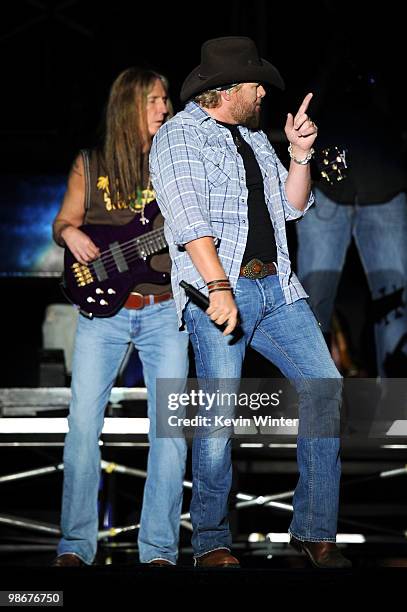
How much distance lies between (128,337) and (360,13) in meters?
2.31

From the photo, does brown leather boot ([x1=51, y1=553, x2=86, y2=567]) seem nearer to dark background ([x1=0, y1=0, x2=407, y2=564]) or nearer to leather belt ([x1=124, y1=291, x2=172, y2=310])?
leather belt ([x1=124, y1=291, x2=172, y2=310])

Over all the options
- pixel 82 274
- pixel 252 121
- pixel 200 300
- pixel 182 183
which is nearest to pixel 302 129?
pixel 252 121

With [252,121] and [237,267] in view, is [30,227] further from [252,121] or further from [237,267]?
[237,267]

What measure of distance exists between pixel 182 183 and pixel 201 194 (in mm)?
71

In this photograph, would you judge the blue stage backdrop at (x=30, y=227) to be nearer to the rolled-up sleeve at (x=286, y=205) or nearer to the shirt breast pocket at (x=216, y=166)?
the rolled-up sleeve at (x=286, y=205)

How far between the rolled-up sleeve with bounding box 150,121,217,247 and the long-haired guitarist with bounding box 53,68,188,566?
1.91 ft

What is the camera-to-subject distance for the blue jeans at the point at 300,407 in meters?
3.45

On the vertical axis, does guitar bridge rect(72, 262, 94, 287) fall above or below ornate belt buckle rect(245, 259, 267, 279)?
above

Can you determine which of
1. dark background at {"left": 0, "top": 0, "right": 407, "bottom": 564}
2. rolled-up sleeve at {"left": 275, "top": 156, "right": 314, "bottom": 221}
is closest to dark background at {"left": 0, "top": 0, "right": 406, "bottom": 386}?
dark background at {"left": 0, "top": 0, "right": 407, "bottom": 564}

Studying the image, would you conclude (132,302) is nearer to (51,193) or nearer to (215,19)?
(51,193)

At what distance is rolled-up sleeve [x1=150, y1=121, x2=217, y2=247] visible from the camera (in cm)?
342

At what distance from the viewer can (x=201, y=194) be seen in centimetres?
349

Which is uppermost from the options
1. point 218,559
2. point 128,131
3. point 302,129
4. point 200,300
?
point 128,131

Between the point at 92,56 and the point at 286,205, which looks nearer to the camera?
the point at 286,205
